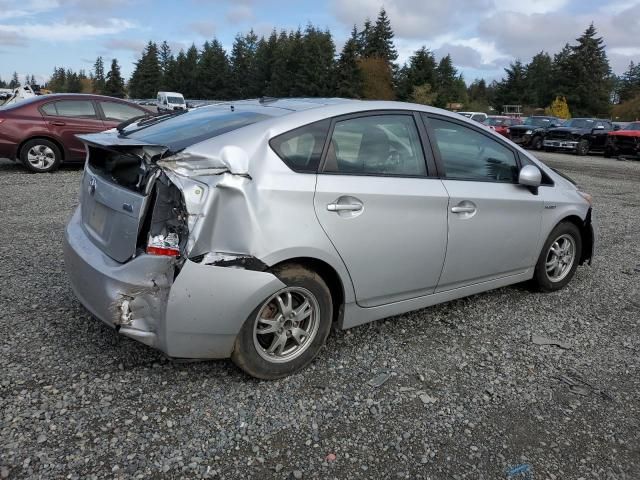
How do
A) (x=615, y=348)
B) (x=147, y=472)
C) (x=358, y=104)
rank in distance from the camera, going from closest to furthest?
(x=147, y=472) < (x=358, y=104) < (x=615, y=348)

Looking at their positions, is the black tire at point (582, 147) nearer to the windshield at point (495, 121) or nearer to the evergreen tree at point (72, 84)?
the windshield at point (495, 121)

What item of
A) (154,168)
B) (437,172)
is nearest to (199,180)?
(154,168)

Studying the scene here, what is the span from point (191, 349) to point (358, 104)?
1857mm

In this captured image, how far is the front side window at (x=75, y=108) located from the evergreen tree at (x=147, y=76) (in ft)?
300

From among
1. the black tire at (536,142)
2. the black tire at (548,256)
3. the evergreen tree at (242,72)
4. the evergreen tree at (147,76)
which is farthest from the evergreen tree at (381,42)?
the black tire at (548,256)

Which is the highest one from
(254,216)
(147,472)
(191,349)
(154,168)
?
(154,168)

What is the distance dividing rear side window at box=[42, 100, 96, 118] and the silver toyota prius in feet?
23.5

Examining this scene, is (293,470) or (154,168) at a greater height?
(154,168)

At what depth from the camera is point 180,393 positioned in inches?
115

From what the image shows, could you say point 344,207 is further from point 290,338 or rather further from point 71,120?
point 71,120

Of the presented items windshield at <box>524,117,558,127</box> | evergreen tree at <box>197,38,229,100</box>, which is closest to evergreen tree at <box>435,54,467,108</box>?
evergreen tree at <box>197,38,229,100</box>

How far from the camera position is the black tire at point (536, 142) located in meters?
23.6

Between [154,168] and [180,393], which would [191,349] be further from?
[154,168]

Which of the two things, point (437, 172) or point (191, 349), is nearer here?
point (191, 349)
